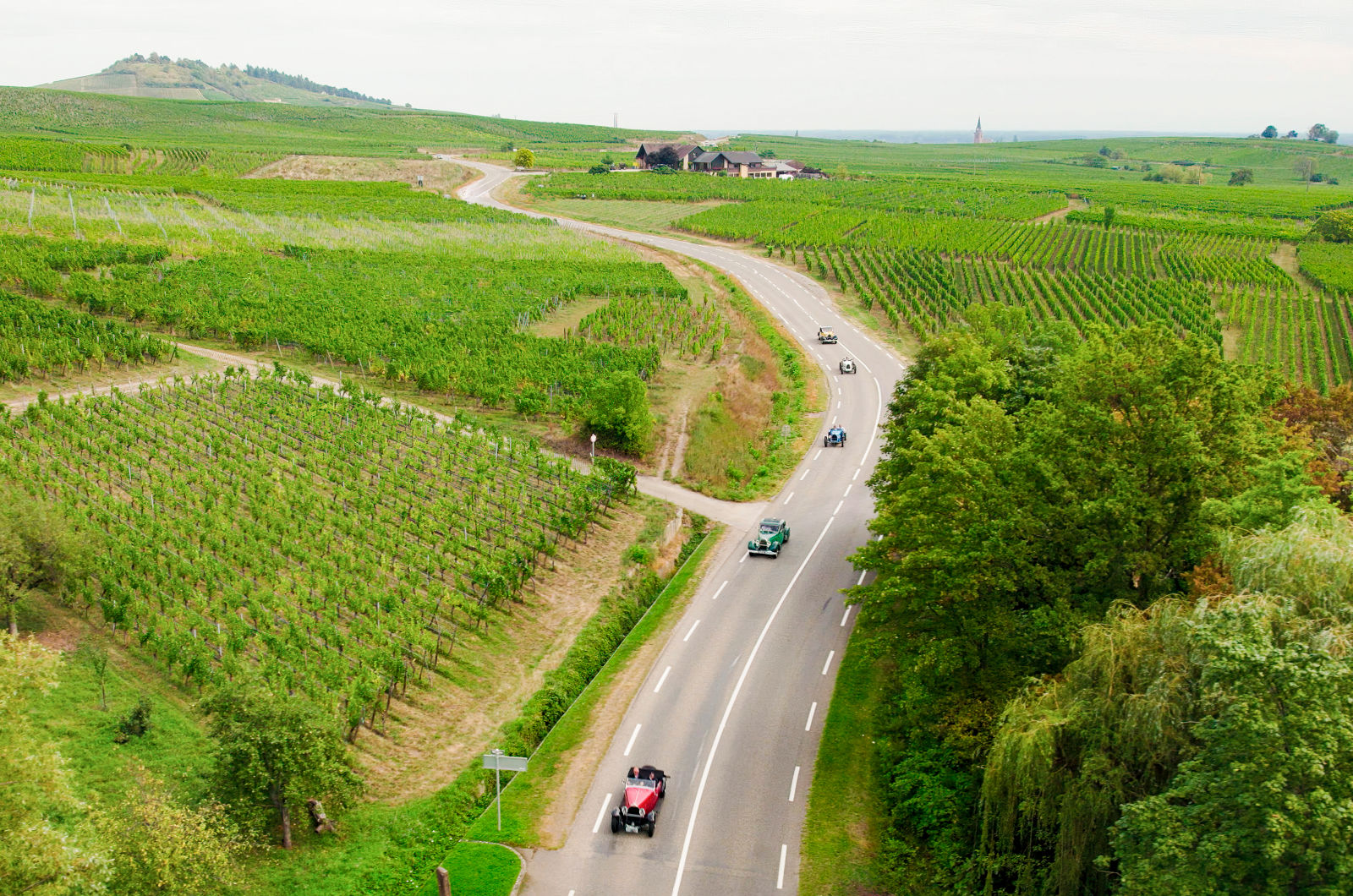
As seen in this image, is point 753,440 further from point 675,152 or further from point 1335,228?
point 675,152

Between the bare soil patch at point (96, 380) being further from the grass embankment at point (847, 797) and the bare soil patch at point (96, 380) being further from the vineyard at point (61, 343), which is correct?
the grass embankment at point (847, 797)

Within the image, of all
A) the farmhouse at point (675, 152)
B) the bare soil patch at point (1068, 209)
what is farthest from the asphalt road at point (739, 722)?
the farmhouse at point (675, 152)

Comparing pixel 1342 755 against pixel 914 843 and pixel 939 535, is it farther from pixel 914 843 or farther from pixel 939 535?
pixel 939 535

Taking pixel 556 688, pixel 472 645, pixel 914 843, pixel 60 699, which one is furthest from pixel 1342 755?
pixel 60 699

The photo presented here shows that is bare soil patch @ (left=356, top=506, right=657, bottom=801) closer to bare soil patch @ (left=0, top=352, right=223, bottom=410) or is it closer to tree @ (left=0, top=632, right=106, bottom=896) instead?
tree @ (left=0, top=632, right=106, bottom=896)

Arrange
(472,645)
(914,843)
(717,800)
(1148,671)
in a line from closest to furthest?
1. (1148,671)
2. (914,843)
3. (717,800)
4. (472,645)
